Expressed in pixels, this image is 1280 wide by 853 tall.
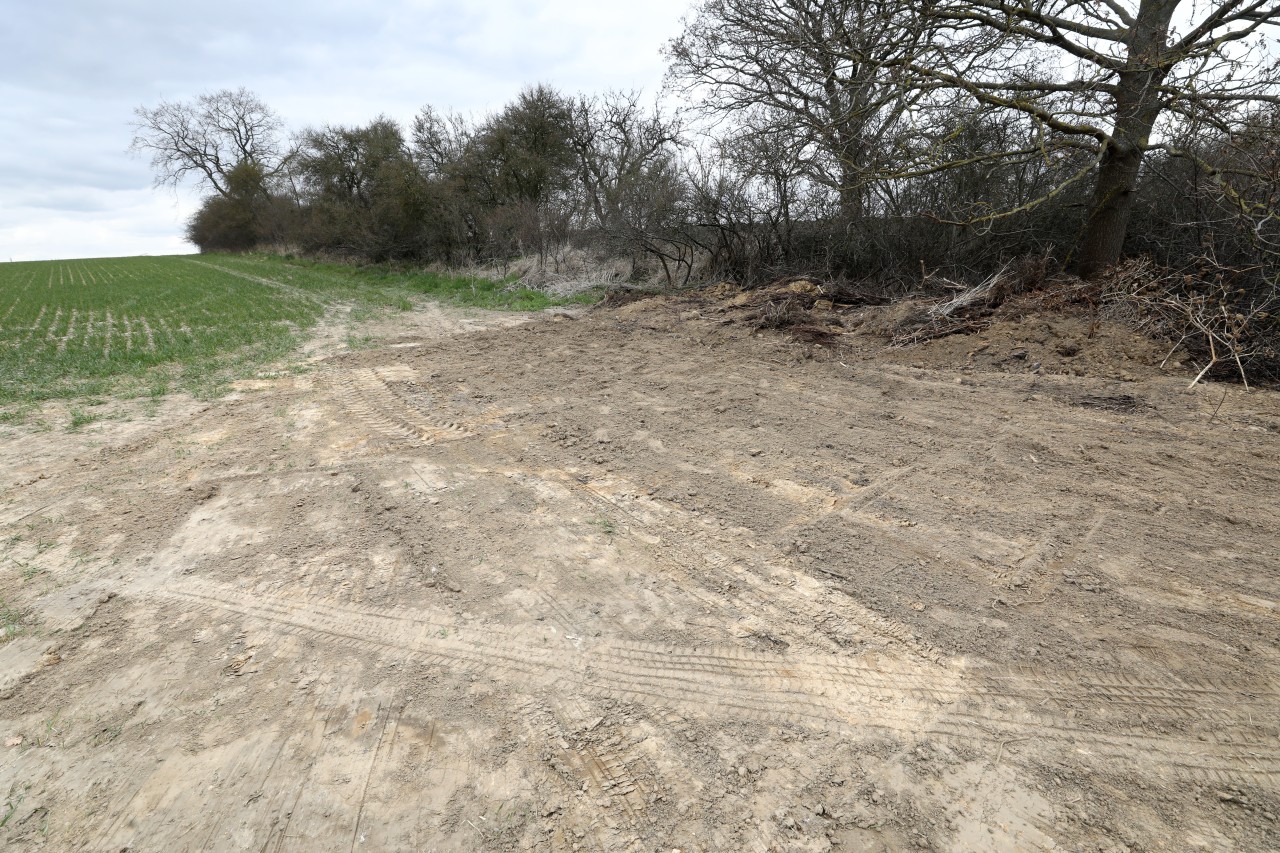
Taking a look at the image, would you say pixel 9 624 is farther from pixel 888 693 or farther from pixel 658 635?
pixel 888 693

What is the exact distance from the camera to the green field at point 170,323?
843cm

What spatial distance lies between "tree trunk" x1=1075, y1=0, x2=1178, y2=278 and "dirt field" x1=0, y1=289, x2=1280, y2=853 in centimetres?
486

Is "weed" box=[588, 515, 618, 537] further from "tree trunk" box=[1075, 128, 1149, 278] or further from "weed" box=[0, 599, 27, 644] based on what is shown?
"tree trunk" box=[1075, 128, 1149, 278]

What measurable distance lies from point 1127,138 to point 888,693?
10705 mm

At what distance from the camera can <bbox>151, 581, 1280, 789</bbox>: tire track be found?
237cm

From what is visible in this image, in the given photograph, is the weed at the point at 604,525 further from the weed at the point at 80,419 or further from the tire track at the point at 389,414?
the weed at the point at 80,419

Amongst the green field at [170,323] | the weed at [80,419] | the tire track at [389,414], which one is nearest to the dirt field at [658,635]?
the tire track at [389,414]

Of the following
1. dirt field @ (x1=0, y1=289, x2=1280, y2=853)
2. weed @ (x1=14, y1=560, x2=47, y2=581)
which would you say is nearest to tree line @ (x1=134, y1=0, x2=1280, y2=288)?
dirt field @ (x1=0, y1=289, x2=1280, y2=853)

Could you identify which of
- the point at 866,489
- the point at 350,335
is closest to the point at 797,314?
the point at 866,489

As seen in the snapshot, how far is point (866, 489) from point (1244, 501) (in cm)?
249

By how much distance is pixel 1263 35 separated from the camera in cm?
800

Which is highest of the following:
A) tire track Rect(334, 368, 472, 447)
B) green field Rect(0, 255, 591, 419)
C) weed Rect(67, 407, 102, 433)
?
green field Rect(0, 255, 591, 419)

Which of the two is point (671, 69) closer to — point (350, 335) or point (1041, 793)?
point (350, 335)

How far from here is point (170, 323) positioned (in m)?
13.9
